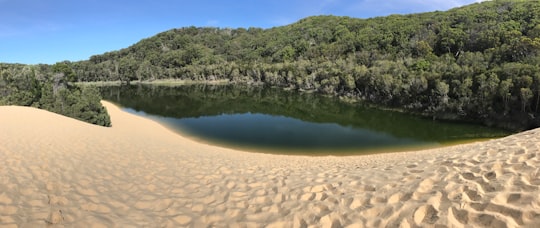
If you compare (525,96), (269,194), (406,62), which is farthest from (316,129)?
(406,62)

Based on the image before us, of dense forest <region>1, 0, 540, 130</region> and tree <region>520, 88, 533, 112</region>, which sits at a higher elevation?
dense forest <region>1, 0, 540, 130</region>

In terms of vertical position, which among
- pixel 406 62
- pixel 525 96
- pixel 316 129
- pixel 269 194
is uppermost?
pixel 406 62

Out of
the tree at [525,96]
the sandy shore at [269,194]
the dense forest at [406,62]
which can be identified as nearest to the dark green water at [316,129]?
the tree at [525,96]

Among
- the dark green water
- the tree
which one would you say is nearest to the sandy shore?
the dark green water

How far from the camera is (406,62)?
67.7m

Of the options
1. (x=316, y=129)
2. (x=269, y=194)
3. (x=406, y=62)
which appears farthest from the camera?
(x=406, y=62)

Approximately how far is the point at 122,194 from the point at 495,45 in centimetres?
8167

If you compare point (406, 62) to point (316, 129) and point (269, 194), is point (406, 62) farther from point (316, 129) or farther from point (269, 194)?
point (269, 194)

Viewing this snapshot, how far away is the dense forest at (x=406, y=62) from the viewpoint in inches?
1300

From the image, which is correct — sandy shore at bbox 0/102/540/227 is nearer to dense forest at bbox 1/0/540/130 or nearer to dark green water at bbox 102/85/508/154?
dark green water at bbox 102/85/508/154

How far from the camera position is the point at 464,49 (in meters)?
77.8

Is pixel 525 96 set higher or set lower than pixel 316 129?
higher

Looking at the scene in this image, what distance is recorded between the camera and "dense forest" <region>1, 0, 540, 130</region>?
108ft

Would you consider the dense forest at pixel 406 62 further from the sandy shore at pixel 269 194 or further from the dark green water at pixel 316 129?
the sandy shore at pixel 269 194
